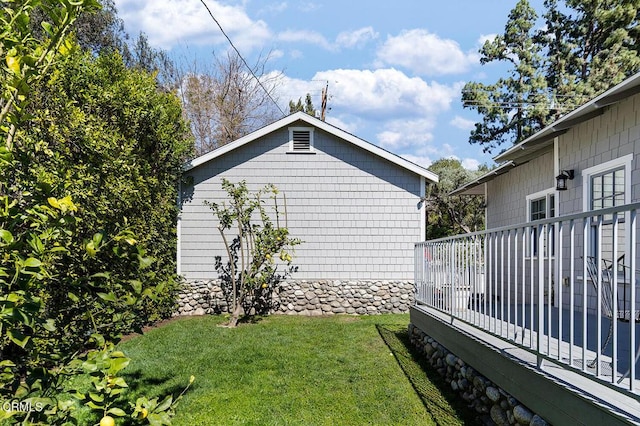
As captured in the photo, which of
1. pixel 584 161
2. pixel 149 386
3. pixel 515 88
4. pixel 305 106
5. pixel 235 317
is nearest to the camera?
pixel 149 386

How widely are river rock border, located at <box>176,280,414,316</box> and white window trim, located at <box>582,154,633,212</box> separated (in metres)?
4.15

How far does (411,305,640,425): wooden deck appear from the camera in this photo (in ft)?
7.18

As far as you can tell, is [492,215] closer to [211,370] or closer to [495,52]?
[211,370]

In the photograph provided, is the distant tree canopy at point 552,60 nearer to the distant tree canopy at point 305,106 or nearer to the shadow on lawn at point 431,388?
the distant tree canopy at point 305,106

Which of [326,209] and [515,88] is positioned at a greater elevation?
[515,88]

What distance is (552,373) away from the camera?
9.05 ft

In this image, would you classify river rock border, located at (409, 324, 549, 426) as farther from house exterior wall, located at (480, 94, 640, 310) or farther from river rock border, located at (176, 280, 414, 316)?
river rock border, located at (176, 280, 414, 316)

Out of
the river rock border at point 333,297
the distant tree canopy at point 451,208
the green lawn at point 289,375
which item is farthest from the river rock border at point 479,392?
the distant tree canopy at point 451,208

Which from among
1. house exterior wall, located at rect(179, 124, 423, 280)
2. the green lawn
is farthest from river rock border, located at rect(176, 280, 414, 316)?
the green lawn

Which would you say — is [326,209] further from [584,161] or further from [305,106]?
[305,106]

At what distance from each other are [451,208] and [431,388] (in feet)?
50.4

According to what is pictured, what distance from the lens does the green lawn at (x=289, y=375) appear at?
3.91 m

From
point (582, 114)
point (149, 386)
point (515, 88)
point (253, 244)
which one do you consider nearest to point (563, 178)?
point (582, 114)

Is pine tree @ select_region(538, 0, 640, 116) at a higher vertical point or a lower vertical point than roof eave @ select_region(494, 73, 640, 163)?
higher
